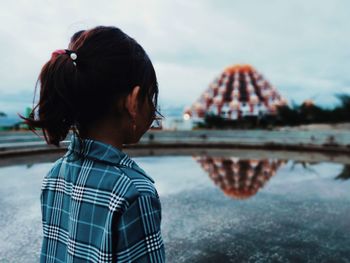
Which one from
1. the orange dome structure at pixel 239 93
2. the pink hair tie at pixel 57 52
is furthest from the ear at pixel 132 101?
the orange dome structure at pixel 239 93

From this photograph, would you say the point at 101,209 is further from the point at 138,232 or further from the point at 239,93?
the point at 239,93

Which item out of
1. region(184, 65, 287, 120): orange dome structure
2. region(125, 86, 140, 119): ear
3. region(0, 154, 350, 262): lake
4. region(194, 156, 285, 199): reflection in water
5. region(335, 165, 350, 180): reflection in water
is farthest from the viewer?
region(184, 65, 287, 120): orange dome structure

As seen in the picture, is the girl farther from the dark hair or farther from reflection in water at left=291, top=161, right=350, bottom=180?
reflection in water at left=291, top=161, right=350, bottom=180

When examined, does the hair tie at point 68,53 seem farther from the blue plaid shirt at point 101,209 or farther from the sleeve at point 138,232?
the sleeve at point 138,232

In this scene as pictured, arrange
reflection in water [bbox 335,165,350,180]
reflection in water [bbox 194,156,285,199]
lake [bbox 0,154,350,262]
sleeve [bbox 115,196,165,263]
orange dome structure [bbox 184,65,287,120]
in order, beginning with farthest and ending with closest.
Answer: orange dome structure [bbox 184,65,287,120], reflection in water [bbox 335,165,350,180], reflection in water [bbox 194,156,285,199], lake [bbox 0,154,350,262], sleeve [bbox 115,196,165,263]

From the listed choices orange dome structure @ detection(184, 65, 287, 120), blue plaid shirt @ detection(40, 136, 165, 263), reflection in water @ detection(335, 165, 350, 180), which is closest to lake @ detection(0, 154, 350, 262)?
reflection in water @ detection(335, 165, 350, 180)

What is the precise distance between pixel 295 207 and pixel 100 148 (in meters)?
4.41

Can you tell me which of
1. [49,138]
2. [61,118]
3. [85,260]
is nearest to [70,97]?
[61,118]

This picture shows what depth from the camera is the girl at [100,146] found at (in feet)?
2.62

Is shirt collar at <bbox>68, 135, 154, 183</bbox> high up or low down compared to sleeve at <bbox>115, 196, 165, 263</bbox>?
up

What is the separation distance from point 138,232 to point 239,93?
37674 millimetres

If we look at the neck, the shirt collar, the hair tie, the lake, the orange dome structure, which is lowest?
the lake

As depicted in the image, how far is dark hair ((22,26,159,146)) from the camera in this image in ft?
2.84

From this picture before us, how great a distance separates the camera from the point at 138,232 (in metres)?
0.80
